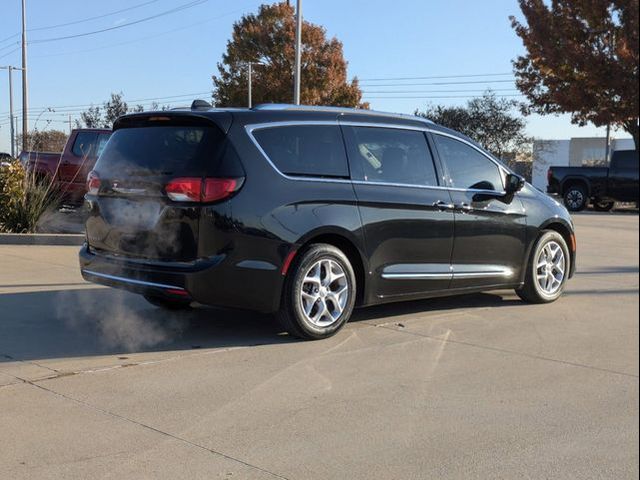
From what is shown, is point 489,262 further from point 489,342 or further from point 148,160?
point 148,160

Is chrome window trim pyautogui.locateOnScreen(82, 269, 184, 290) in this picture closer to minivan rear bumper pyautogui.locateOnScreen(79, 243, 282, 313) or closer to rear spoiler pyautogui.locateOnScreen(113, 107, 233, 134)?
minivan rear bumper pyautogui.locateOnScreen(79, 243, 282, 313)

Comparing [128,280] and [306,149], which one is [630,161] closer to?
[306,149]

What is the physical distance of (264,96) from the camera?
41.4m

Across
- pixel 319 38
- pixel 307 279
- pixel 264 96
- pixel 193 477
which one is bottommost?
pixel 193 477

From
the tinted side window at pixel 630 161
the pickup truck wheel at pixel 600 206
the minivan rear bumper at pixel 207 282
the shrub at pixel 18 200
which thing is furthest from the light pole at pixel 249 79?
the tinted side window at pixel 630 161

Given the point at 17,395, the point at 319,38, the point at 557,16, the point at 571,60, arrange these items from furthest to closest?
the point at 319,38 → the point at 17,395 → the point at 557,16 → the point at 571,60

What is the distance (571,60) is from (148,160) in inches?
171

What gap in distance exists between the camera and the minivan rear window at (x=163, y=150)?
557cm

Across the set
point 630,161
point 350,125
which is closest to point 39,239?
point 350,125

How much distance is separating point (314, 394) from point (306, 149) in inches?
86.4

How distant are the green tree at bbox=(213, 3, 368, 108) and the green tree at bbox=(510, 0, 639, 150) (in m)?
37.7

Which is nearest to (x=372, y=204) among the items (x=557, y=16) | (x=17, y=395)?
(x=17, y=395)

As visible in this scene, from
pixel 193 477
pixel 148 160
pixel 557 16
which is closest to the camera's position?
pixel 557 16

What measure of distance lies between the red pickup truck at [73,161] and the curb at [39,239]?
2.67 metres
